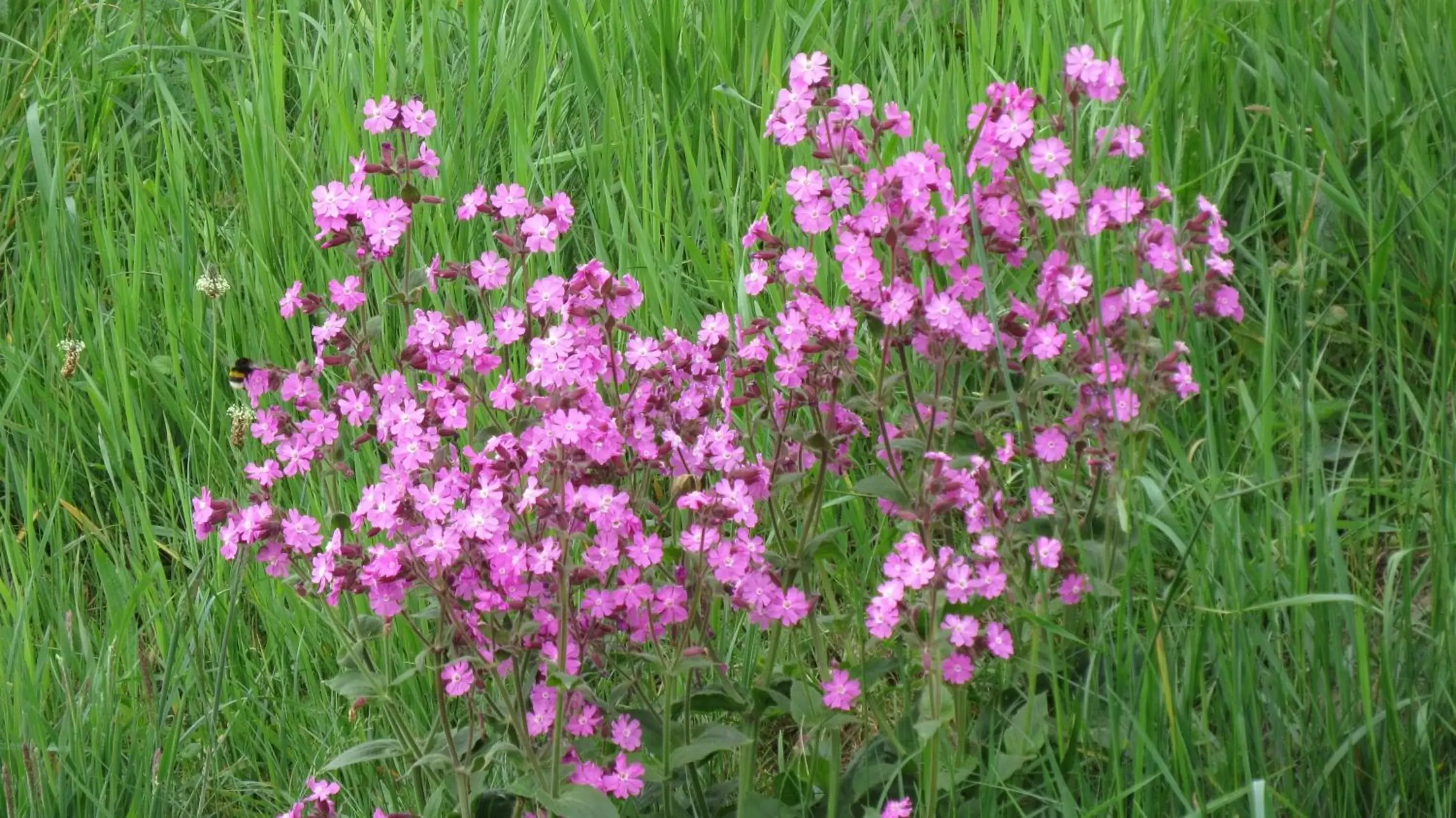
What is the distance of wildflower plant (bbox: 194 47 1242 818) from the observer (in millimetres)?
2057

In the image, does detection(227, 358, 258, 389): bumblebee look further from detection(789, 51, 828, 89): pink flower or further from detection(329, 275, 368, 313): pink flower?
detection(789, 51, 828, 89): pink flower

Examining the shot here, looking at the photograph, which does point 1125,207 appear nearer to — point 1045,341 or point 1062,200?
point 1062,200

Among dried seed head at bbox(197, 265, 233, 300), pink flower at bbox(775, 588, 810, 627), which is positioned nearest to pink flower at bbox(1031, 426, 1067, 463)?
pink flower at bbox(775, 588, 810, 627)

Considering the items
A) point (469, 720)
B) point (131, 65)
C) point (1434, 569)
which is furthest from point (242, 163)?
point (1434, 569)

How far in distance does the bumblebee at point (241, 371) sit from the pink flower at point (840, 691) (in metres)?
0.96

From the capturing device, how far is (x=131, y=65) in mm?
4289

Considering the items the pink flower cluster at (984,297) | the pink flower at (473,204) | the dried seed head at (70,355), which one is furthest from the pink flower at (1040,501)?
the dried seed head at (70,355)

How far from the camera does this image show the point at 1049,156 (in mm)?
2184

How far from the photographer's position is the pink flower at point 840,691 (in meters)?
2.16

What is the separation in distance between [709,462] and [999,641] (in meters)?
0.48

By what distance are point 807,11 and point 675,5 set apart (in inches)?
12.9

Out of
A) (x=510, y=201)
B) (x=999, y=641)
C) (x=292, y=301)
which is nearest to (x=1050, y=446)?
(x=999, y=641)

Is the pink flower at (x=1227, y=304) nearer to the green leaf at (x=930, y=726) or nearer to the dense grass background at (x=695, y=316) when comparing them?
the dense grass background at (x=695, y=316)

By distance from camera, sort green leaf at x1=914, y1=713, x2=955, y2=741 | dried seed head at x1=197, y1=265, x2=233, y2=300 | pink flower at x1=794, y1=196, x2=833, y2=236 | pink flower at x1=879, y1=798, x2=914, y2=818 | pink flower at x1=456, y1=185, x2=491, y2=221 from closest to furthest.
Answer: green leaf at x1=914, y1=713, x2=955, y2=741, pink flower at x1=879, y1=798, x2=914, y2=818, pink flower at x1=794, y1=196, x2=833, y2=236, pink flower at x1=456, y1=185, x2=491, y2=221, dried seed head at x1=197, y1=265, x2=233, y2=300
